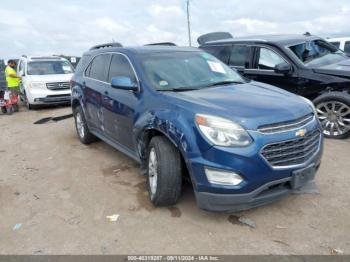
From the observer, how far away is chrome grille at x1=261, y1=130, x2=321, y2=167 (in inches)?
121

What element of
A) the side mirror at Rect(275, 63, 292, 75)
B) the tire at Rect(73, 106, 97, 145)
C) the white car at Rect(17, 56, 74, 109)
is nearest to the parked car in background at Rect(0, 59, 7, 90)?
the white car at Rect(17, 56, 74, 109)

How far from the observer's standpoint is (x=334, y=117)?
19.2 ft

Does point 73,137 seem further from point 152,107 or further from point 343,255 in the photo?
point 343,255

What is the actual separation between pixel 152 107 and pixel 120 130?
989 mm

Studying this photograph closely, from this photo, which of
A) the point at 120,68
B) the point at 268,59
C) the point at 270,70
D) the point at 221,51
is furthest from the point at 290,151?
the point at 221,51

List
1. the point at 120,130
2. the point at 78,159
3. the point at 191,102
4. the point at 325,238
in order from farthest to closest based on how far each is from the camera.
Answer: the point at 78,159, the point at 120,130, the point at 191,102, the point at 325,238

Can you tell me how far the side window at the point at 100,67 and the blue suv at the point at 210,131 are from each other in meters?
0.59

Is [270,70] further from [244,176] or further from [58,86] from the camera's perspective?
[58,86]

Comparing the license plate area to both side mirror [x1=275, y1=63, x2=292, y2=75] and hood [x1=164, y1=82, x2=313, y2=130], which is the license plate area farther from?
side mirror [x1=275, y1=63, x2=292, y2=75]

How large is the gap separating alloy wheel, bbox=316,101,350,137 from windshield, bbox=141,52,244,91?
2153mm

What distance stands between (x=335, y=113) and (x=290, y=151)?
3.18m

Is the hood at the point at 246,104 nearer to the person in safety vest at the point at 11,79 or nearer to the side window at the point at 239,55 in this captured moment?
the side window at the point at 239,55

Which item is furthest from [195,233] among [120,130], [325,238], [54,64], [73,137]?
[54,64]

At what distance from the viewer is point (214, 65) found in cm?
465
